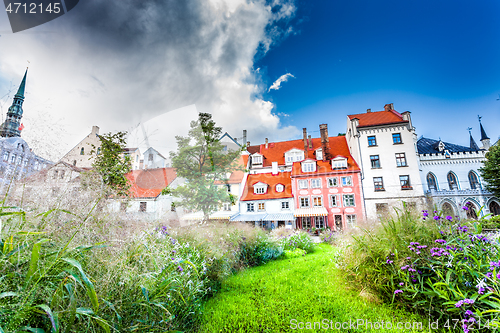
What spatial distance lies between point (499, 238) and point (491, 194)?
905 inches

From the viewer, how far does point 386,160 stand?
Answer: 1712cm

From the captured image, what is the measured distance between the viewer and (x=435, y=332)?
2416 mm

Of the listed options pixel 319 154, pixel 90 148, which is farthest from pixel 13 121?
pixel 319 154

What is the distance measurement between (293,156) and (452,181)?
1539 cm

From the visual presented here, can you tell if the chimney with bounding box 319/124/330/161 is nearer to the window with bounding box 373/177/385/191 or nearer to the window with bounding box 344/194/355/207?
the window with bounding box 344/194/355/207

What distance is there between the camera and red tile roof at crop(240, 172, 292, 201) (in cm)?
1859

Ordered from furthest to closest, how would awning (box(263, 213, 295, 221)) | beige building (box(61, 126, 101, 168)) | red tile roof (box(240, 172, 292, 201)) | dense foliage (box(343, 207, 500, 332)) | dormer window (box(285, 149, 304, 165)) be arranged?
dormer window (box(285, 149, 304, 165)) → red tile roof (box(240, 172, 292, 201)) → awning (box(263, 213, 295, 221)) → beige building (box(61, 126, 101, 168)) → dense foliage (box(343, 207, 500, 332))

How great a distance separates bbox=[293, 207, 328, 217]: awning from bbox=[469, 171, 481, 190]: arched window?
14.5 m

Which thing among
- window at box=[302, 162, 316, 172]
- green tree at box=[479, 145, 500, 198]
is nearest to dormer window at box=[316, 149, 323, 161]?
window at box=[302, 162, 316, 172]

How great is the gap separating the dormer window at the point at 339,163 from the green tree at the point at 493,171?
11.8 m

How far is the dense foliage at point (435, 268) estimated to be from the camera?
2148 millimetres

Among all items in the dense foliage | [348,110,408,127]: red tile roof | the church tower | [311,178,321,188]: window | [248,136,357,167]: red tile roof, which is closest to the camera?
the dense foliage

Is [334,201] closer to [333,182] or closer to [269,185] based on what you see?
[333,182]

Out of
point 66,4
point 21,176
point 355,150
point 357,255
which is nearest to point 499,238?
point 357,255
